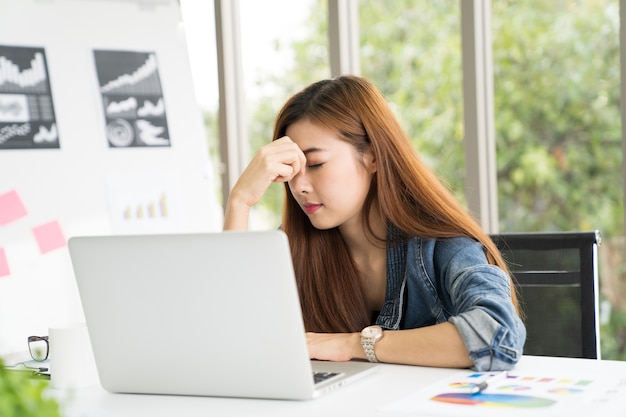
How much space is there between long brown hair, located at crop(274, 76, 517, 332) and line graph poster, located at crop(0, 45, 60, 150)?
37.3 inches

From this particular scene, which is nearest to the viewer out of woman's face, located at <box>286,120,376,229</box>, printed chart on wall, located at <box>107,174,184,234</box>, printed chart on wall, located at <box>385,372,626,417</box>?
printed chart on wall, located at <box>385,372,626,417</box>

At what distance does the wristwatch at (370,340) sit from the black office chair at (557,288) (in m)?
0.46

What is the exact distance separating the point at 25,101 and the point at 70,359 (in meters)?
1.34

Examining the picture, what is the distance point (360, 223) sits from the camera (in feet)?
6.15

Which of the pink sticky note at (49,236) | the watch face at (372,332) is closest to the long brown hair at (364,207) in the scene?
the watch face at (372,332)

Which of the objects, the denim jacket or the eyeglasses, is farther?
the eyeglasses

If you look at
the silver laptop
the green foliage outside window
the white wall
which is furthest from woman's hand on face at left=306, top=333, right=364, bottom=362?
the green foliage outside window

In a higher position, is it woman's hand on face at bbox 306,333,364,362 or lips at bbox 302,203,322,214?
lips at bbox 302,203,322,214

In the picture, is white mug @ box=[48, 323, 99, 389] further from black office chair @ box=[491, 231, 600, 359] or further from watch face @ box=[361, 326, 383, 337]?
black office chair @ box=[491, 231, 600, 359]

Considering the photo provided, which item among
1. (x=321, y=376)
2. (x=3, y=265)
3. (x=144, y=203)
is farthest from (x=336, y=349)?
(x=144, y=203)

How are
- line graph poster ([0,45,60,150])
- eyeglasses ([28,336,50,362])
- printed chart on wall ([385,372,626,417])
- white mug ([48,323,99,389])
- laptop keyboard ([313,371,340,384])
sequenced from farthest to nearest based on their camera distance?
line graph poster ([0,45,60,150]), eyeglasses ([28,336,50,362]), white mug ([48,323,99,389]), laptop keyboard ([313,371,340,384]), printed chart on wall ([385,372,626,417])

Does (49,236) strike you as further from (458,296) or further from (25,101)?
(458,296)

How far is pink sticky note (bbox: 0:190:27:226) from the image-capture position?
241 centimetres

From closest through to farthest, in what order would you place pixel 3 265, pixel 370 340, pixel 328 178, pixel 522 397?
pixel 522 397 < pixel 370 340 < pixel 328 178 < pixel 3 265
